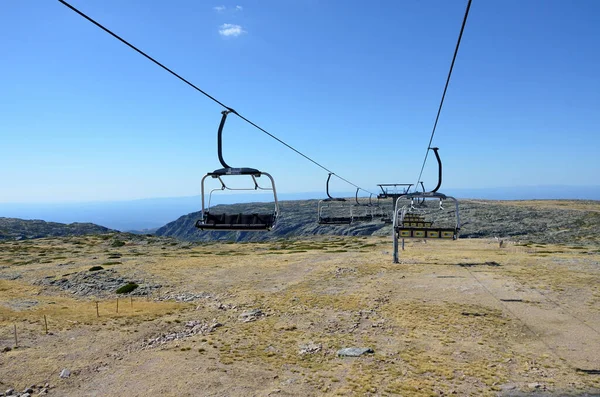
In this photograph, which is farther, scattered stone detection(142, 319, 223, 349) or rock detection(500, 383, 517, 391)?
scattered stone detection(142, 319, 223, 349)

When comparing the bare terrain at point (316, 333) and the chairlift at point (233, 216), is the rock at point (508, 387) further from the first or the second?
the chairlift at point (233, 216)

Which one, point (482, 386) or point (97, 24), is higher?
point (97, 24)

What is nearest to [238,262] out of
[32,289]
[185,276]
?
[185,276]

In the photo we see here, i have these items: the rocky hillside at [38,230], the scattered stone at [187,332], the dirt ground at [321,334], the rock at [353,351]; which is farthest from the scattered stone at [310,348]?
the rocky hillside at [38,230]

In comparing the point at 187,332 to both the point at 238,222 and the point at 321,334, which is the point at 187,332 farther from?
the point at 238,222

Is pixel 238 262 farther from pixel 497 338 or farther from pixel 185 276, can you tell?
pixel 497 338

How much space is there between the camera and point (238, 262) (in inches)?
1724

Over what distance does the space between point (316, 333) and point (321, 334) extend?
0.95ft

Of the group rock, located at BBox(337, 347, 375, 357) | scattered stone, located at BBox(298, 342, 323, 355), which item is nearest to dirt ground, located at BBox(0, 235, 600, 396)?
scattered stone, located at BBox(298, 342, 323, 355)

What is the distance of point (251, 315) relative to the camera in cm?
2186

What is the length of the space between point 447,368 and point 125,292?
25659 mm

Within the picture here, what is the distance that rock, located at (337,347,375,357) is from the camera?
1568 cm

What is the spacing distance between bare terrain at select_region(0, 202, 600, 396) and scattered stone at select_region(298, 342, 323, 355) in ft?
0.33

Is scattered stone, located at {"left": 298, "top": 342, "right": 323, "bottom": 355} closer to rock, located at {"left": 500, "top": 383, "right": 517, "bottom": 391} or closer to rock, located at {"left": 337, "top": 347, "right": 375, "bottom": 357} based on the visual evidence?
rock, located at {"left": 337, "top": 347, "right": 375, "bottom": 357}
